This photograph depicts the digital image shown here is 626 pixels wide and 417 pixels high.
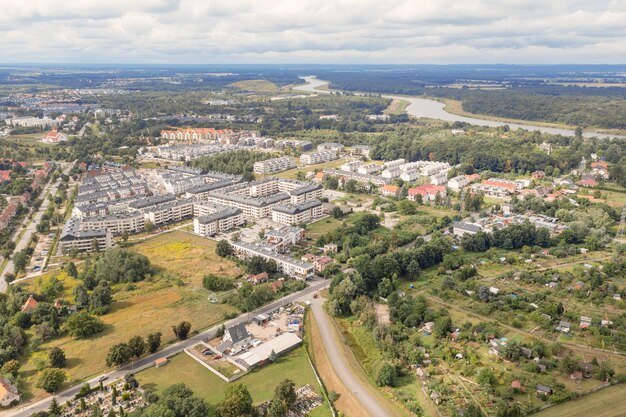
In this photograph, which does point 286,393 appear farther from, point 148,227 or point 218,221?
point 148,227

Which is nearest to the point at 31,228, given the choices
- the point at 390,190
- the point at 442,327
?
the point at 390,190

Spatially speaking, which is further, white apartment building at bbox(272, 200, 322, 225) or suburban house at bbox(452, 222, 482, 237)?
white apartment building at bbox(272, 200, 322, 225)

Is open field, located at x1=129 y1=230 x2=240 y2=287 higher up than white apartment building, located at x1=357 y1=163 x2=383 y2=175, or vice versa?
white apartment building, located at x1=357 y1=163 x2=383 y2=175

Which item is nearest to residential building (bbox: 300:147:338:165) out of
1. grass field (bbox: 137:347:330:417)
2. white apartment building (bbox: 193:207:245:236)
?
white apartment building (bbox: 193:207:245:236)

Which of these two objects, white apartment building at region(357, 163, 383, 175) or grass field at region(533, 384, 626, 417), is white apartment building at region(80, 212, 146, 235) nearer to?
white apartment building at region(357, 163, 383, 175)

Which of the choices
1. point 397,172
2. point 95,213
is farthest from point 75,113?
point 397,172

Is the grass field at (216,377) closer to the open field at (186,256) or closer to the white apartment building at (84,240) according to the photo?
the open field at (186,256)
